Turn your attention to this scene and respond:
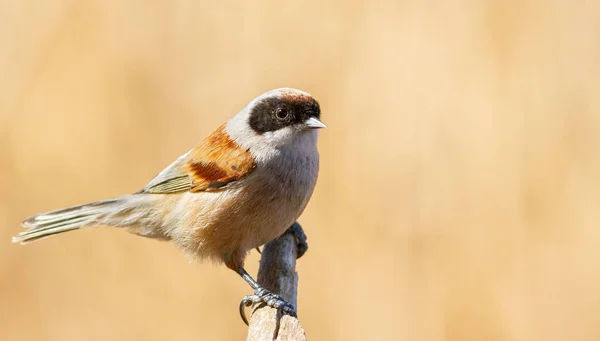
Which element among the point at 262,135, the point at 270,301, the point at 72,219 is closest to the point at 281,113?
the point at 262,135

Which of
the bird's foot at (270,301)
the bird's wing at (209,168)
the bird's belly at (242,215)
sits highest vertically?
the bird's wing at (209,168)

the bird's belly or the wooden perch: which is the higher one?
the bird's belly

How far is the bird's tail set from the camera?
3.88 meters

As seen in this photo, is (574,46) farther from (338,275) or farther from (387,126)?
(338,275)

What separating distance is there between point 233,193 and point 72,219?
2.81 feet

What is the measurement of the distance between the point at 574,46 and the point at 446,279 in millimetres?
1798

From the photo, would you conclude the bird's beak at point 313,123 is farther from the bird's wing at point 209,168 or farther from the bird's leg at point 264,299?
the bird's leg at point 264,299

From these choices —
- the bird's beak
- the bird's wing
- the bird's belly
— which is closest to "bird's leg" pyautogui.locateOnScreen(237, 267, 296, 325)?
the bird's belly

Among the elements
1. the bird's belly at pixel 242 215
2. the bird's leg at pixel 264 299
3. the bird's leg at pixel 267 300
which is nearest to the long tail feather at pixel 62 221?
the bird's belly at pixel 242 215

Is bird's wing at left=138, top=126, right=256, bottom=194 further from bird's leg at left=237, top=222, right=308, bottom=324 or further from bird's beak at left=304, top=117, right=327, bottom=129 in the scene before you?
bird's leg at left=237, top=222, right=308, bottom=324

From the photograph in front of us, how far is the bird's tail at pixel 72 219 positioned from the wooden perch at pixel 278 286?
76 centimetres

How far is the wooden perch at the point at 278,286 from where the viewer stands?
2.56m

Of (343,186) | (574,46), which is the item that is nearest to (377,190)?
(343,186)

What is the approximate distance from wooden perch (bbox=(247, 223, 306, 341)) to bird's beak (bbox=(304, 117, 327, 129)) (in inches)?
22.5
